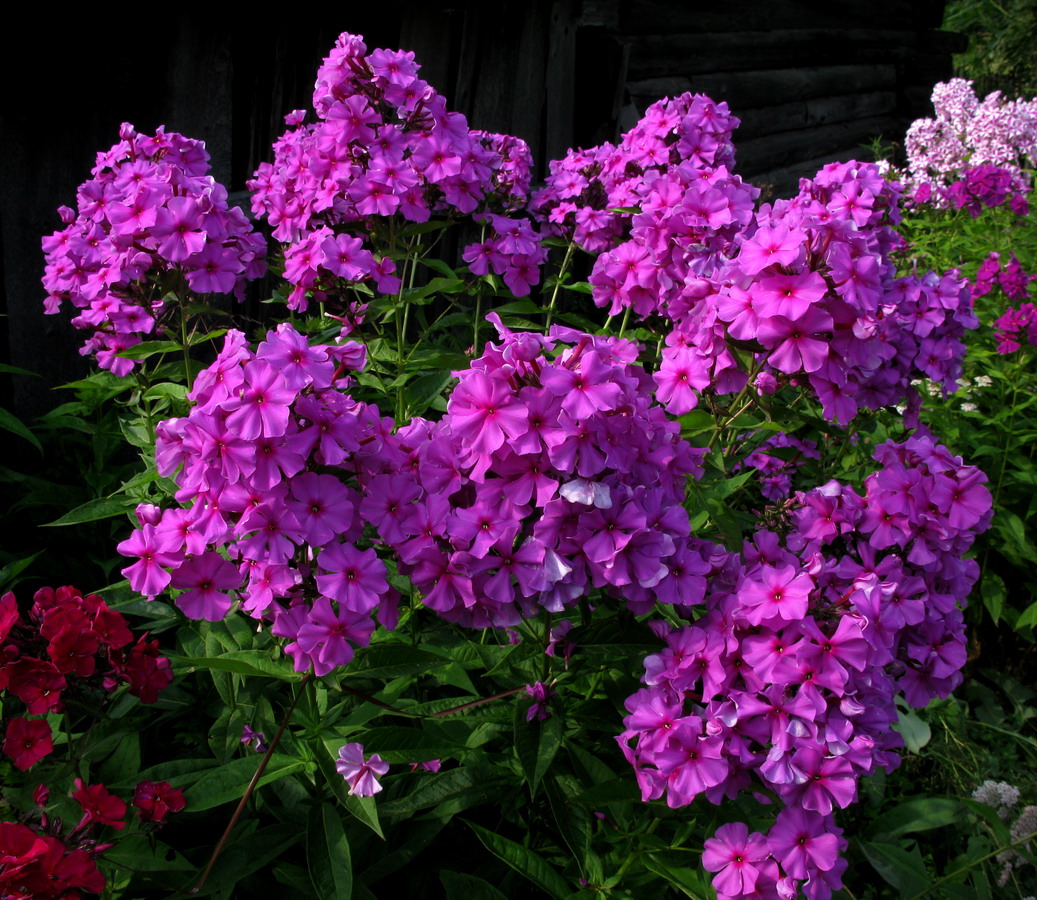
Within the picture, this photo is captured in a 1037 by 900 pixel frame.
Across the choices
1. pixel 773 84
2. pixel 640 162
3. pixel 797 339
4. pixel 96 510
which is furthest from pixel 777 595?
pixel 773 84

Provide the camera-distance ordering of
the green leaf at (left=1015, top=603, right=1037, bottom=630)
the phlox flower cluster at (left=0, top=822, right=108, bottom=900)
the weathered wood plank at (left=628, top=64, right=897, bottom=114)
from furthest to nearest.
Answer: the weathered wood plank at (left=628, top=64, right=897, bottom=114)
the green leaf at (left=1015, top=603, right=1037, bottom=630)
the phlox flower cluster at (left=0, top=822, right=108, bottom=900)

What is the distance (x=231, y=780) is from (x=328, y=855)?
209 mm

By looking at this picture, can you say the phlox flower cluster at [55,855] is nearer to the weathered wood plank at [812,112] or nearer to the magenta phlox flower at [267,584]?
the magenta phlox flower at [267,584]

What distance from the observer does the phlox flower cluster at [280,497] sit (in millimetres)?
1266

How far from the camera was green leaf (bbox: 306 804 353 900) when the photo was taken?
57.1 inches

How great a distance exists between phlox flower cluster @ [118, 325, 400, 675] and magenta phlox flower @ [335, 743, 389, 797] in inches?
6.0

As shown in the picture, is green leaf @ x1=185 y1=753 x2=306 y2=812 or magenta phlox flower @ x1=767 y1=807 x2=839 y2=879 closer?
magenta phlox flower @ x1=767 y1=807 x2=839 y2=879

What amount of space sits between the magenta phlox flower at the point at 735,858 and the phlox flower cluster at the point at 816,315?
0.79 m

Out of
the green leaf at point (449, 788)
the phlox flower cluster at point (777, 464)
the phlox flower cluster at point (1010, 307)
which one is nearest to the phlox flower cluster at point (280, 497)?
the green leaf at point (449, 788)

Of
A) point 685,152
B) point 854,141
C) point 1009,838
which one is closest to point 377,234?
point 685,152

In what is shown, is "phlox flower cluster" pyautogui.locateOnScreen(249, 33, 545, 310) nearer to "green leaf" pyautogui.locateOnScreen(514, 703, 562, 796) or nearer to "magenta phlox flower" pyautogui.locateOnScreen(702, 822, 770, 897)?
"green leaf" pyautogui.locateOnScreen(514, 703, 562, 796)

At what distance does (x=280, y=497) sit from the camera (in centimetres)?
129

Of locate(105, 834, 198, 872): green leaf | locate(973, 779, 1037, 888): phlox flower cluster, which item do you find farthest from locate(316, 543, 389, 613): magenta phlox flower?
locate(973, 779, 1037, 888): phlox flower cluster

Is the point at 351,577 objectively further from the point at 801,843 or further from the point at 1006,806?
the point at 1006,806
